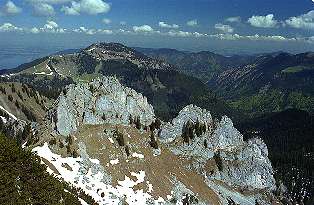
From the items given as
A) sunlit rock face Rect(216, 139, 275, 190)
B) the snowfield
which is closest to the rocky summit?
the snowfield

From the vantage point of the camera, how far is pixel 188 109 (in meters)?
177

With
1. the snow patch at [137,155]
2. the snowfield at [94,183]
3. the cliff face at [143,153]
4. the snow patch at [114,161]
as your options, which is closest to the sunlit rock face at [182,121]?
the cliff face at [143,153]

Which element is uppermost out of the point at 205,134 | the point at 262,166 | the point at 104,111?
the point at 104,111

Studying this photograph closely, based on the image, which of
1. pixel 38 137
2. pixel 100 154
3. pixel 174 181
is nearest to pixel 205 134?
pixel 174 181

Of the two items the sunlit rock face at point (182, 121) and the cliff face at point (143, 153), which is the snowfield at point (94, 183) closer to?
the cliff face at point (143, 153)

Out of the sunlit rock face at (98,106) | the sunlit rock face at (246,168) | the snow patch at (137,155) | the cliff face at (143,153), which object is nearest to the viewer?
the cliff face at (143,153)

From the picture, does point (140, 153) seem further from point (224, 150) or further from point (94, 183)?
point (224, 150)

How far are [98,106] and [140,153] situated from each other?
71.9 ft

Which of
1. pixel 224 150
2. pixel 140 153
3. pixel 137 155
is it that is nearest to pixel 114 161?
pixel 137 155

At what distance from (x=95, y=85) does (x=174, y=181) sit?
152ft

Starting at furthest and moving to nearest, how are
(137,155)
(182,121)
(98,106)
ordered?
(182,121) < (98,106) < (137,155)

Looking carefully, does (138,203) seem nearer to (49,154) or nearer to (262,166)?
(49,154)

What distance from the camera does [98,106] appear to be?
147625mm

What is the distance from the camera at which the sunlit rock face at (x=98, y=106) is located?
446ft
